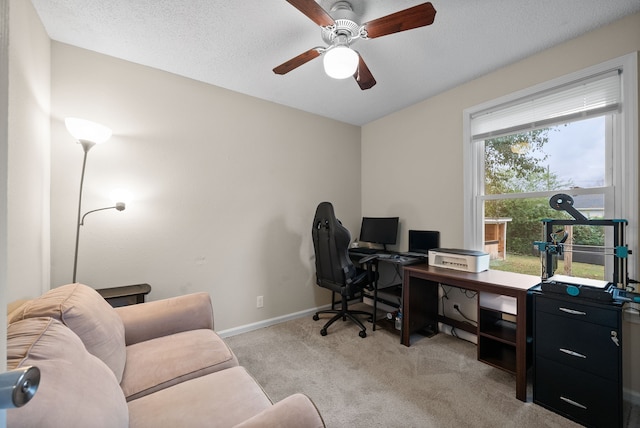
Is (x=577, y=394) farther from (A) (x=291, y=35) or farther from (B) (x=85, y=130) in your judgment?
(B) (x=85, y=130)

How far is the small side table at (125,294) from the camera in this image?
1863mm

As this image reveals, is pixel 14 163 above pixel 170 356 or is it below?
above

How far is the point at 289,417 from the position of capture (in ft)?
2.71

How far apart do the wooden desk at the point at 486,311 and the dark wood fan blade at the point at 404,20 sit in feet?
5.72

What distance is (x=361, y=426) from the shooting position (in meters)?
1.51

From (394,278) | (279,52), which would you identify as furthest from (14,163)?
(394,278)

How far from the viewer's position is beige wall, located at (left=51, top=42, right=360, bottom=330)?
1.98 metres

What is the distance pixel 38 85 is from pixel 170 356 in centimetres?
189

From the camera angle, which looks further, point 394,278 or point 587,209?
point 394,278

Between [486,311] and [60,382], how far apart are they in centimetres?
239

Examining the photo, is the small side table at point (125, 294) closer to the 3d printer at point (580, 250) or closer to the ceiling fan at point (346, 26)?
the ceiling fan at point (346, 26)

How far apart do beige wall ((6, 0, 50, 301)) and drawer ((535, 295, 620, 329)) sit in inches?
116

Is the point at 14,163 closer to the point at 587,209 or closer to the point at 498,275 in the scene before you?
the point at 498,275

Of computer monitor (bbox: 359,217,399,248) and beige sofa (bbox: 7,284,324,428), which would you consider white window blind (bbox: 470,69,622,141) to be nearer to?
computer monitor (bbox: 359,217,399,248)
